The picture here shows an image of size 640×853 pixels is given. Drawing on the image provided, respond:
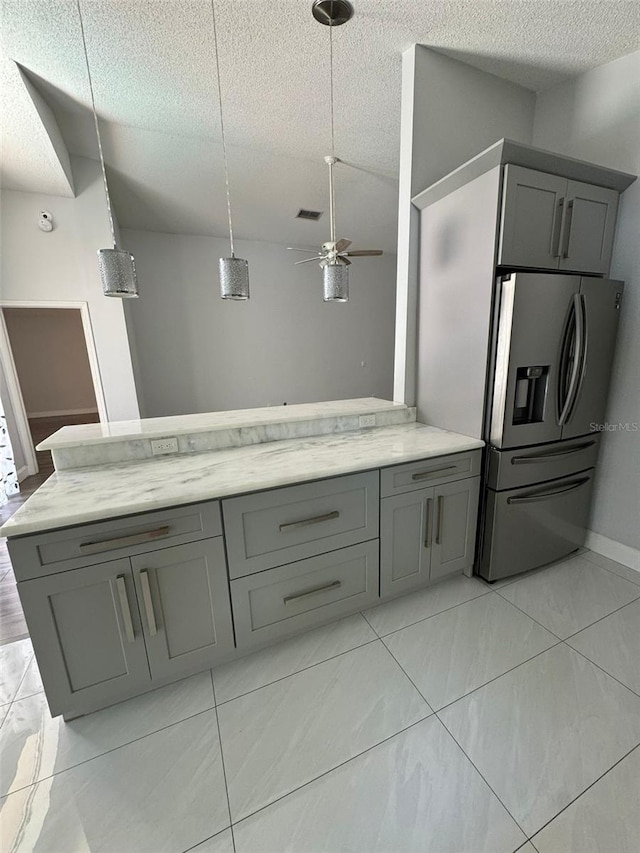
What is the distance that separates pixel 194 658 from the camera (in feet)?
4.77

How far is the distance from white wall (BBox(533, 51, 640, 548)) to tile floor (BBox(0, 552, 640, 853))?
0.76m

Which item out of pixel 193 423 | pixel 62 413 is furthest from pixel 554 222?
pixel 62 413

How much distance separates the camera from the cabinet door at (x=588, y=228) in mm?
1834

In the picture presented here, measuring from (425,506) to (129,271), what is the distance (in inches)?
71.5

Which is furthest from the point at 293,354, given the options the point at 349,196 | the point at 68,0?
the point at 68,0

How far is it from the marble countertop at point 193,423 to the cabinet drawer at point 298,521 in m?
0.60

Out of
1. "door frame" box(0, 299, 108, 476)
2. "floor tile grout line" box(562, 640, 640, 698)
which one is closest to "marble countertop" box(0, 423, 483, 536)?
"floor tile grout line" box(562, 640, 640, 698)

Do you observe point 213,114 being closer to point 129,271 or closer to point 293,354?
point 129,271

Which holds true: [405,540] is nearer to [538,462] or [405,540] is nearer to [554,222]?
[538,462]

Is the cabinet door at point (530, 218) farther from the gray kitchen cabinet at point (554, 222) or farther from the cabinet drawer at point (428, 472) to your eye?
the cabinet drawer at point (428, 472)

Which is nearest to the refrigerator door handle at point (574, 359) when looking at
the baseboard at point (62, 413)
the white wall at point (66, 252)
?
the white wall at point (66, 252)

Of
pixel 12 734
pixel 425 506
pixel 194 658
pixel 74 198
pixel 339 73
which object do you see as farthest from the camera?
pixel 74 198

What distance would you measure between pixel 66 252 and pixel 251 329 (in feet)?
8.91

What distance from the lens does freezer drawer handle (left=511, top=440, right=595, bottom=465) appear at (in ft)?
6.31
